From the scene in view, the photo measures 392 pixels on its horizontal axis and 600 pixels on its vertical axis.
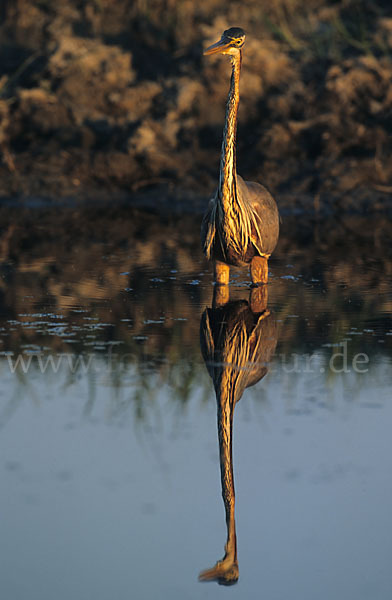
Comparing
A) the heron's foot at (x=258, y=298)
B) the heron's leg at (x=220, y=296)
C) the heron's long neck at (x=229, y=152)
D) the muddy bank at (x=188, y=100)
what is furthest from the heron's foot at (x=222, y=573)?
the muddy bank at (x=188, y=100)

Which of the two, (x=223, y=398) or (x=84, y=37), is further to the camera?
(x=84, y=37)

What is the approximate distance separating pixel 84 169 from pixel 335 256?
5.33 metres

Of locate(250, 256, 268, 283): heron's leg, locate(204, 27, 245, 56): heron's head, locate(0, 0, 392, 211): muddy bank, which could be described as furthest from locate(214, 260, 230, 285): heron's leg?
locate(0, 0, 392, 211): muddy bank

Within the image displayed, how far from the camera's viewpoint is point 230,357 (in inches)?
273

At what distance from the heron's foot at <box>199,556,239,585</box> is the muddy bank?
33.9 ft

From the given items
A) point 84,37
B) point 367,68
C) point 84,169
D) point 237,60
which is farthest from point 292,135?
point 237,60

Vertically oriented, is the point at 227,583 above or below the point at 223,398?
below

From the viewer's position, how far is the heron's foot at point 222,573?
4.04 metres

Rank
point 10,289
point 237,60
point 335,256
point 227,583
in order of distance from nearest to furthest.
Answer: point 227,583 → point 237,60 → point 10,289 → point 335,256

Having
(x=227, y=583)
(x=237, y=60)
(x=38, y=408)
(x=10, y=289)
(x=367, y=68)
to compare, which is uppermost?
(x=367, y=68)

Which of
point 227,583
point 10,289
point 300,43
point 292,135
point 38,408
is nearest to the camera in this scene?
point 227,583

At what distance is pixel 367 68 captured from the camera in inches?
606

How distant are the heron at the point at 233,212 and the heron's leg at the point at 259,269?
11 mm

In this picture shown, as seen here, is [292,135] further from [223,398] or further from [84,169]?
[223,398]
